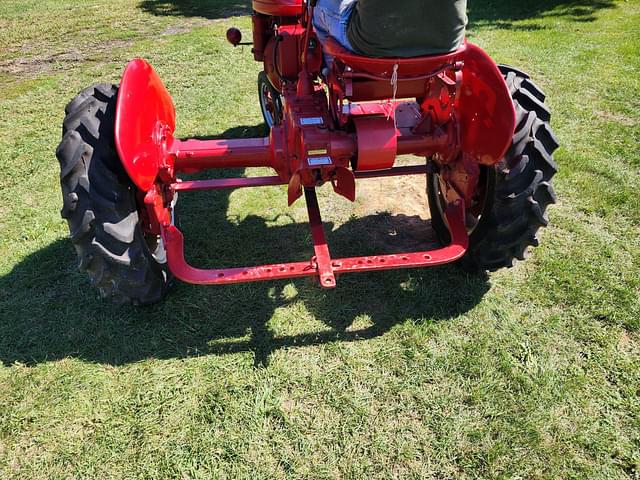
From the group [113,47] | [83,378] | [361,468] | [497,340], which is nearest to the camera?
[361,468]

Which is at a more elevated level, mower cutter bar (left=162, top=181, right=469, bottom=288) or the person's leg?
the person's leg

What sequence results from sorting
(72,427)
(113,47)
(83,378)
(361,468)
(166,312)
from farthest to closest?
(113,47) → (166,312) → (83,378) → (72,427) → (361,468)

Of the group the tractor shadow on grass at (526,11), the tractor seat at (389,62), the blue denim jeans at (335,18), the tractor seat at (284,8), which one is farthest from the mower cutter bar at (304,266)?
the tractor shadow on grass at (526,11)

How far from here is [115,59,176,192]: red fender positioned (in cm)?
251

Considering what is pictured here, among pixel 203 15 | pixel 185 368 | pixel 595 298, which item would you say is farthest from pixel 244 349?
pixel 203 15

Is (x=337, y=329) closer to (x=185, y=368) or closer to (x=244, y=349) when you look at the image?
(x=244, y=349)

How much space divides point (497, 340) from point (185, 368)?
1775 mm

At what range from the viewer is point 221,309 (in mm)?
3076

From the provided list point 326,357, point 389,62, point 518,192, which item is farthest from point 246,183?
point 518,192

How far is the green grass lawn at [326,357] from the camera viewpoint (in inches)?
91.1

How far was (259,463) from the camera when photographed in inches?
89.9

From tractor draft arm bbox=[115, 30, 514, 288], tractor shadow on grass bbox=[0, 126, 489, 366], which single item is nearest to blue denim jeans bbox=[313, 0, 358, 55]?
tractor draft arm bbox=[115, 30, 514, 288]

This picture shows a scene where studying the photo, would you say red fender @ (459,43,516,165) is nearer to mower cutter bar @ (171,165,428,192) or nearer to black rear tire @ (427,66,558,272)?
black rear tire @ (427,66,558,272)

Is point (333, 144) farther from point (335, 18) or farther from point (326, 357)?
point (326, 357)
